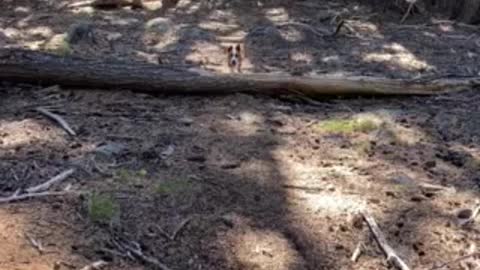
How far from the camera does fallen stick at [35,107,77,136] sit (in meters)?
4.99

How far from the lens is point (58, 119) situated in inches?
205

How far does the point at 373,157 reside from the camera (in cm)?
480

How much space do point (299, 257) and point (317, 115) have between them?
7.42ft

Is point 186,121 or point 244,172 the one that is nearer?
point 244,172

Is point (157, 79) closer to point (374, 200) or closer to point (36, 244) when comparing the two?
point (374, 200)

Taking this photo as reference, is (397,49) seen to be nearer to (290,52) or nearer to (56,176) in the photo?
(290,52)

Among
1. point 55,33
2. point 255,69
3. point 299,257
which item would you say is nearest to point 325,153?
point 299,257

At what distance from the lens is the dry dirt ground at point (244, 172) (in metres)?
3.58

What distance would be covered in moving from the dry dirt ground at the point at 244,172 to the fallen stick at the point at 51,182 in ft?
Answer: 0.15

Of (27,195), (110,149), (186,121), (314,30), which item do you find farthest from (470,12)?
(27,195)

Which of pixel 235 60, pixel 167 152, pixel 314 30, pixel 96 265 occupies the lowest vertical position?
pixel 314 30

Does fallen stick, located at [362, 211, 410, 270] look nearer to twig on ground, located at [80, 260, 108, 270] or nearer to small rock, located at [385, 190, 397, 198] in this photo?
small rock, located at [385, 190, 397, 198]

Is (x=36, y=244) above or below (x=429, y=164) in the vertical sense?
above

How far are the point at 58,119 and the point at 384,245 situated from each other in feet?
8.83
